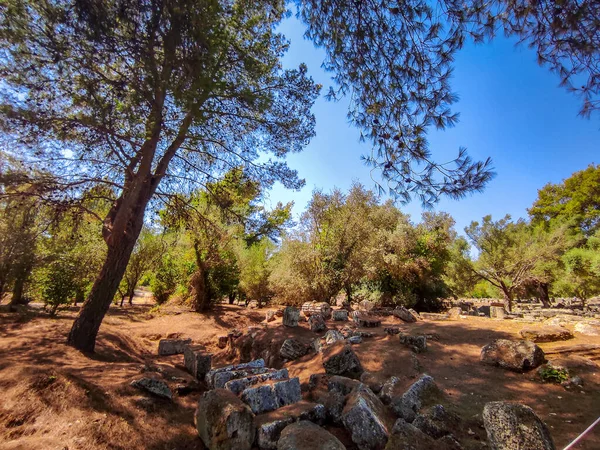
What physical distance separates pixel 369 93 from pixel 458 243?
17.6m

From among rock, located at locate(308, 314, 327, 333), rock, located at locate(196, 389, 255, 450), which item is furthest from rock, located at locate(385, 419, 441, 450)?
rock, located at locate(308, 314, 327, 333)

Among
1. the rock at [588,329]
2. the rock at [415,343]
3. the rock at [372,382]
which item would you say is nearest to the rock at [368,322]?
the rock at [415,343]

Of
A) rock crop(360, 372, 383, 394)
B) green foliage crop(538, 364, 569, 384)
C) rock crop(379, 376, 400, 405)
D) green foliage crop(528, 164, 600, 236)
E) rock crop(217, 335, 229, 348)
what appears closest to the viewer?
rock crop(379, 376, 400, 405)

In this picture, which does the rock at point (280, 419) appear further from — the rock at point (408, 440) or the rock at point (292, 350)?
the rock at point (292, 350)

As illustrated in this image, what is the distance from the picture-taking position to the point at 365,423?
2.89m

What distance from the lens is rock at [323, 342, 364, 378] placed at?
186 inches

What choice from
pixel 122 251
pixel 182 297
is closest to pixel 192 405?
pixel 122 251

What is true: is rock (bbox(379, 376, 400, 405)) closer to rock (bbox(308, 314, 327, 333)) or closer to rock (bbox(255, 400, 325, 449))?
rock (bbox(255, 400, 325, 449))

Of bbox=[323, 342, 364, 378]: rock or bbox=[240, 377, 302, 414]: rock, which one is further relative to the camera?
bbox=[323, 342, 364, 378]: rock

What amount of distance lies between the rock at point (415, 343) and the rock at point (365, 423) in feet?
10.6

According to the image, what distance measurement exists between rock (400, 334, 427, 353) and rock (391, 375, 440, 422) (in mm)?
2428

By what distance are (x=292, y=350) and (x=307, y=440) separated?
4038mm

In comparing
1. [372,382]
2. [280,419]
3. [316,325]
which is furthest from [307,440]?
[316,325]

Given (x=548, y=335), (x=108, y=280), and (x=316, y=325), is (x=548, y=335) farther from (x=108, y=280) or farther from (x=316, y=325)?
(x=108, y=280)
